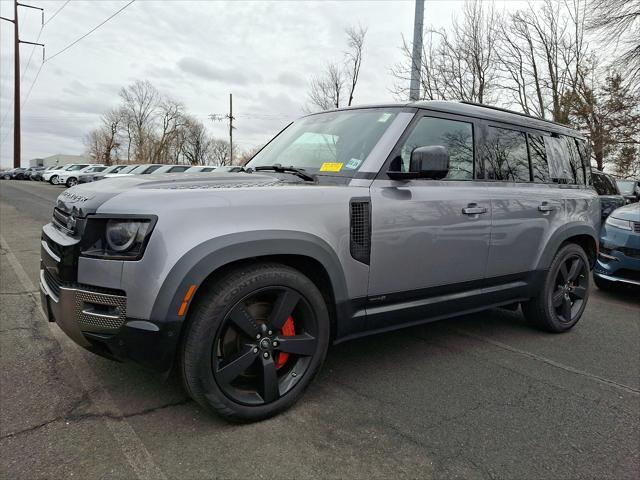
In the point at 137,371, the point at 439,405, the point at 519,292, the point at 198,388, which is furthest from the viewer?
the point at 519,292

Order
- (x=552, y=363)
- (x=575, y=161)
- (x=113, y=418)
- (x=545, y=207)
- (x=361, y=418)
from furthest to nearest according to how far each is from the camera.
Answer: (x=575, y=161), (x=545, y=207), (x=552, y=363), (x=361, y=418), (x=113, y=418)

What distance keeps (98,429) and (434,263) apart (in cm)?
223

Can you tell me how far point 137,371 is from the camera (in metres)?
3.06

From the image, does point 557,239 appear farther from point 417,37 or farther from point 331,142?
point 417,37

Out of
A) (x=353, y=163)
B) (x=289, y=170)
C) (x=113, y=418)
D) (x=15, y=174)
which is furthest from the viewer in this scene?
(x=15, y=174)

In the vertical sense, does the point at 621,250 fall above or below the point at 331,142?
below

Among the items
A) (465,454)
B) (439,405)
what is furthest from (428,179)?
(465,454)

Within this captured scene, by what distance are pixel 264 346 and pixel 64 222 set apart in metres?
1.29

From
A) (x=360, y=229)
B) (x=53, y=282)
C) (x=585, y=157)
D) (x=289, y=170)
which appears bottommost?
(x=53, y=282)

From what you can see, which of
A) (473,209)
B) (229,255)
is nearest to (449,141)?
(473,209)

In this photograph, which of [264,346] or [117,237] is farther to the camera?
[264,346]

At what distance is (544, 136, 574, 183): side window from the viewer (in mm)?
4246

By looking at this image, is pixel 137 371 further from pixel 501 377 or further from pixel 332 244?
pixel 501 377

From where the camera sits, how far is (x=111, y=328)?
220 cm
